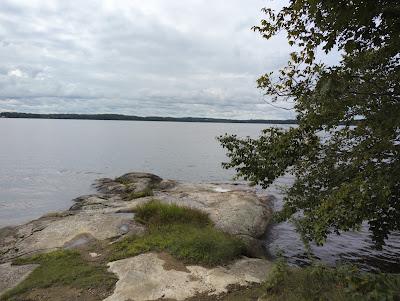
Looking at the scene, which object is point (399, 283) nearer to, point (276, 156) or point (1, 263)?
point (276, 156)

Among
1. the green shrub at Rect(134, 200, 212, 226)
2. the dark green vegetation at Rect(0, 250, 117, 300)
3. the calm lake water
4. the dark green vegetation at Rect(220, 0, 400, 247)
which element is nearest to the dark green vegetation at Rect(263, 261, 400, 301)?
the dark green vegetation at Rect(220, 0, 400, 247)

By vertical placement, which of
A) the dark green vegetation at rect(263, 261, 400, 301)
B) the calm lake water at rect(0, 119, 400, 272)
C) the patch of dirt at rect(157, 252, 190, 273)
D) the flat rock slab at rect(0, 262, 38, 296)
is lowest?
the calm lake water at rect(0, 119, 400, 272)

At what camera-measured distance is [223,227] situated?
17562 millimetres

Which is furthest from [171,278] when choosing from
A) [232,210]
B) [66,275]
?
[232,210]

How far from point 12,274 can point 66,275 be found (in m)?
1.99

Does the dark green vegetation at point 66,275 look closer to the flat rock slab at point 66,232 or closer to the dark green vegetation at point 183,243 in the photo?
the dark green vegetation at point 183,243

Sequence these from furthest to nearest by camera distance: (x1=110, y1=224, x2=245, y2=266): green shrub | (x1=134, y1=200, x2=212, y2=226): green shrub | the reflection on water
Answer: the reflection on water
(x1=134, y1=200, x2=212, y2=226): green shrub
(x1=110, y1=224, x2=245, y2=266): green shrub

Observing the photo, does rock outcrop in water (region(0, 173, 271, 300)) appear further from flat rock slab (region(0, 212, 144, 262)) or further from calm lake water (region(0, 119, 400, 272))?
calm lake water (region(0, 119, 400, 272))

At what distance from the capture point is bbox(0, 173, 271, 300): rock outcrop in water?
33.6 feet

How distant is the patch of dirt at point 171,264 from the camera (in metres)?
11.2

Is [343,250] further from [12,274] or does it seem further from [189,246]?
[12,274]

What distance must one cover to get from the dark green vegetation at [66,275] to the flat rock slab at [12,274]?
9.3 inches

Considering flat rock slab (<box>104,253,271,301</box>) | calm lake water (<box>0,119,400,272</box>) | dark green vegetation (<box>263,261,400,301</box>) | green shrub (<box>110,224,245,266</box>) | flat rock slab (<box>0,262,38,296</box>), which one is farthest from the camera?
calm lake water (<box>0,119,400,272</box>)

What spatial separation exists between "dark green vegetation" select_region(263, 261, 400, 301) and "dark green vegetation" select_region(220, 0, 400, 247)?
0.79 m
